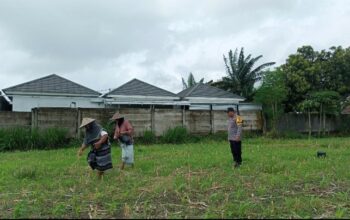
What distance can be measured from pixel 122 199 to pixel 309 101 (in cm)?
2020

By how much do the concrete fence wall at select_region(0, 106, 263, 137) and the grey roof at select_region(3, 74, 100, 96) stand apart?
8.70 meters

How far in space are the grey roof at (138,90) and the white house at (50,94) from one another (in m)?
1.56

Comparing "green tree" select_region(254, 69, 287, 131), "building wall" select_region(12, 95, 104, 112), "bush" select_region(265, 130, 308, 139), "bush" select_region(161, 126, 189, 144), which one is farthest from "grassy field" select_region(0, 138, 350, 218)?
"building wall" select_region(12, 95, 104, 112)

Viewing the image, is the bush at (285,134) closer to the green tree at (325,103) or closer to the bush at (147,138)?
the green tree at (325,103)

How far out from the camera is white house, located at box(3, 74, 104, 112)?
86.0 feet

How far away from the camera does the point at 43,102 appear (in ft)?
87.8

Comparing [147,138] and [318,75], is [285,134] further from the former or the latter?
[318,75]

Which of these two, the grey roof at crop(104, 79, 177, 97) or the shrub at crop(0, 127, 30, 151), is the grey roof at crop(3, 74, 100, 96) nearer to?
the grey roof at crop(104, 79, 177, 97)

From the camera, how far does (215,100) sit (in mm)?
32469

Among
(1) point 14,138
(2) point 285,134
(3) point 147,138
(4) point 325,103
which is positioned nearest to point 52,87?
(3) point 147,138

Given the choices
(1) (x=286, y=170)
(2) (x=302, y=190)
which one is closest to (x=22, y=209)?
(2) (x=302, y=190)

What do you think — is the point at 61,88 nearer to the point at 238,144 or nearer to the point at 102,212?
the point at 238,144

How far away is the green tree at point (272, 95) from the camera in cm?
2369

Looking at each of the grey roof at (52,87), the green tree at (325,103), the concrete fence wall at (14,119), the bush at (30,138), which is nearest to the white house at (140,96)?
the grey roof at (52,87)
